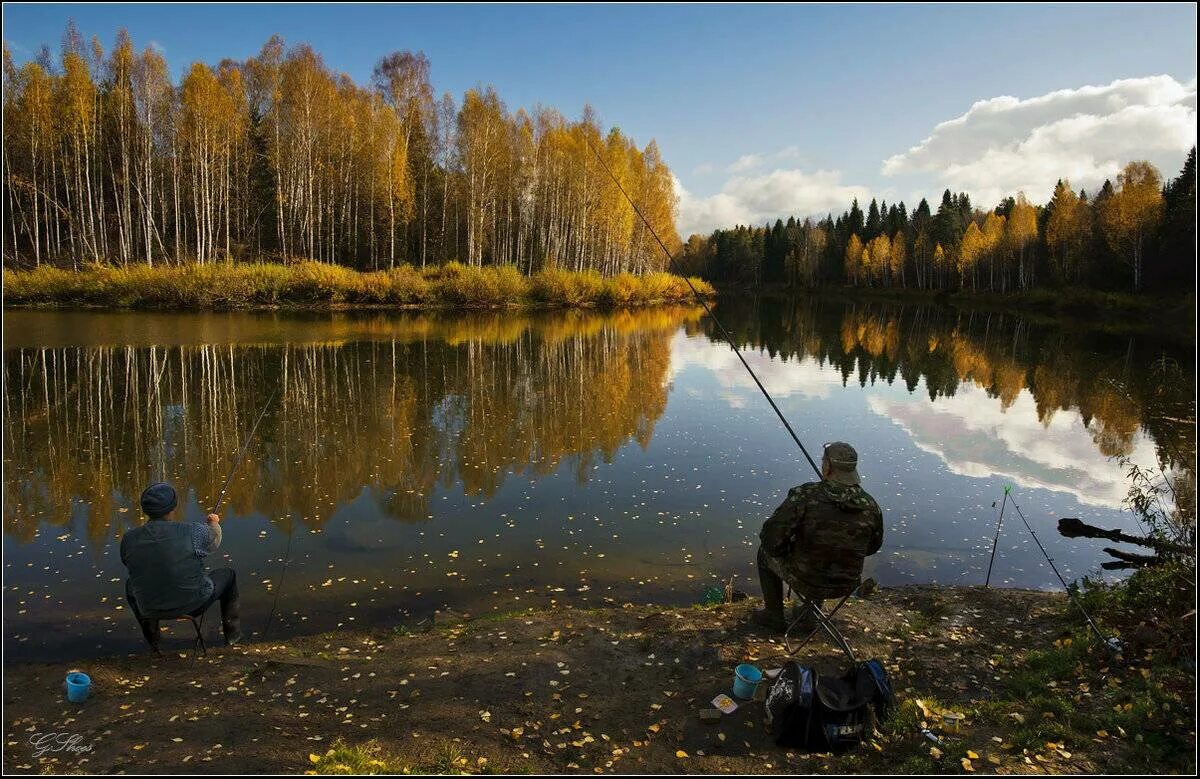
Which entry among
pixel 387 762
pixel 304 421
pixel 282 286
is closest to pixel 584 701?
pixel 387 762

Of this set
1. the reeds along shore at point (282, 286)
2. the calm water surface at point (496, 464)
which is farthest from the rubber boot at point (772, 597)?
the reeds along shore at point (282, 286)

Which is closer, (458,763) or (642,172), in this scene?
(458,763)

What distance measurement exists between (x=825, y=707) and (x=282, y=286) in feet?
137

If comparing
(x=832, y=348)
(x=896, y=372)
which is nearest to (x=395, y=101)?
(x=832, y=348)

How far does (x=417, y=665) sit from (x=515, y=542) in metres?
3.33

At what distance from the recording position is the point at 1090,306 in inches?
2162

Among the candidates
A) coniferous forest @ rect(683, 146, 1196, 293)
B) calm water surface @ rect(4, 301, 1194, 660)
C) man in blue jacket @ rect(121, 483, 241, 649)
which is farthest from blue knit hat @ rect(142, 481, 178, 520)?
coniferous forest @ rect(683, 146, 1196, 293)

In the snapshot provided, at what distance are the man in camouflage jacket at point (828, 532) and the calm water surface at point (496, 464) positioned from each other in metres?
2.57

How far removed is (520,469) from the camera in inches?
480

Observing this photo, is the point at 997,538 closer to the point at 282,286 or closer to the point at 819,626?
the point at 819,626

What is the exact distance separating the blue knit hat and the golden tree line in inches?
1575

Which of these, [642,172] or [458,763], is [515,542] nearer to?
[458,763]

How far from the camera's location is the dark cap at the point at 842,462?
575 cm

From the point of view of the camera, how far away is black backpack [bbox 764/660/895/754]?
14.9 feet
